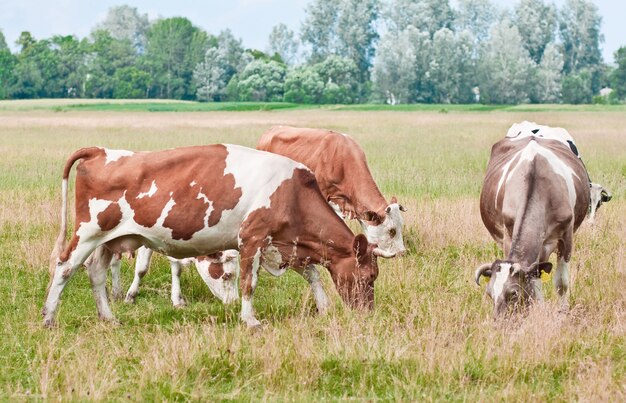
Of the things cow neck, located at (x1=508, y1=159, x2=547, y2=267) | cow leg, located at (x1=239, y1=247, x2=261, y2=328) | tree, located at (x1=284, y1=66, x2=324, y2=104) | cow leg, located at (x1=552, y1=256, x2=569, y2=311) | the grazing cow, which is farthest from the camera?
tree, located at (x1=284, y1=66, x2=324, y2=104)

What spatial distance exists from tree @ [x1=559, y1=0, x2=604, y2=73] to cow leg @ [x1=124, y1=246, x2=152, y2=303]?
115830mm

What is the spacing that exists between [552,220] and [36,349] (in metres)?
4.79

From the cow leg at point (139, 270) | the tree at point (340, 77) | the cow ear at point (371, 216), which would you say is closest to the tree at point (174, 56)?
the tree at point (340, 77)

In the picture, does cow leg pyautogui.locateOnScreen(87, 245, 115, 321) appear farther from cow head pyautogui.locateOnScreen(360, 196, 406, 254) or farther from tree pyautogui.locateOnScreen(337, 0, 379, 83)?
tree pyautogui.locateOnScreen(337, 0, 379, 83)

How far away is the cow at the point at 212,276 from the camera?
30.8 ft

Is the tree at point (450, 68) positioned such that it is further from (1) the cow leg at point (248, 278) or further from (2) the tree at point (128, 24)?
(1) the cow leg at point (248, 278)

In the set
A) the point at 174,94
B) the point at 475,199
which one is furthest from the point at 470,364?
the point at 174,94

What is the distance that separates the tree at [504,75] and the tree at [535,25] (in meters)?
15.1

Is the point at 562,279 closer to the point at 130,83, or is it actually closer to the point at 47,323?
the point at 47,323

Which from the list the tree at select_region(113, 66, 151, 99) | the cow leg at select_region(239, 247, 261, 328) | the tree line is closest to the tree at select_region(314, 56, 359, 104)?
the tree line

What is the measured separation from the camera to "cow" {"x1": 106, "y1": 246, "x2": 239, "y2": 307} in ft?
30.8

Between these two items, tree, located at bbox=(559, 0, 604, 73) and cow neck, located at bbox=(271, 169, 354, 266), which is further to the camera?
tree, located at bbox=(559, 0, 604, 73)

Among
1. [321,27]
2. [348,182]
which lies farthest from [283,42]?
[348,182]

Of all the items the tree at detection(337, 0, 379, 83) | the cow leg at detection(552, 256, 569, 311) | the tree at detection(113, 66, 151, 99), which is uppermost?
the tree at detection(337, 0, 379, 83)
